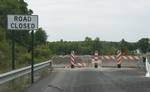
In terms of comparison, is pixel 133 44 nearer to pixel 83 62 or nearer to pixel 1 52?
pixel 83 62

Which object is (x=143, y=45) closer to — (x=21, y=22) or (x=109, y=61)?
(x=109, y=61)

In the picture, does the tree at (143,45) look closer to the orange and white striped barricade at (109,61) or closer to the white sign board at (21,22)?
the orange and white striped barricade at (109,61)

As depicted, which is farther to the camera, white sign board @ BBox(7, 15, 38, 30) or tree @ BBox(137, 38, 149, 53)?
tree @ BBox(137, 38, 149, 53)

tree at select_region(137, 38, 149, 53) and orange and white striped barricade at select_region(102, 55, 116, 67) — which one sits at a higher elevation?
tree at select_region(137, 38, 149, 53)

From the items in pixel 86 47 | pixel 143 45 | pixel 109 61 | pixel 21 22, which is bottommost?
pixel 109 61

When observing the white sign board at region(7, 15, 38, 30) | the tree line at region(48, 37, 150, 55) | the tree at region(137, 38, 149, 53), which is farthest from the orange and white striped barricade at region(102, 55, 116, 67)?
the tree at region(137, 38, 149, 53)

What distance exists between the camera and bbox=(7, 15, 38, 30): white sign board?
24.5 meters

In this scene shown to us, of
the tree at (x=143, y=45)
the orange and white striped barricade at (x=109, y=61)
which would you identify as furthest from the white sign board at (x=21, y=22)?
the tree at (x=143, y=45)

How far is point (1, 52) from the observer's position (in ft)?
104

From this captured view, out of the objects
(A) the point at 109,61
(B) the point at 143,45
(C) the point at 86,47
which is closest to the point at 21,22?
(A) the point at 109,61

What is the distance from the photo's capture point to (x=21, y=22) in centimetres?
2470

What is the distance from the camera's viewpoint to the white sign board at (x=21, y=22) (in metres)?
24.5

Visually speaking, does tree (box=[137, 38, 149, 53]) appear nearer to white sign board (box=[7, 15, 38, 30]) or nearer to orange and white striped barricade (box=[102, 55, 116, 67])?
orange and white striped barricade (box=[102, 55, 116, 67])

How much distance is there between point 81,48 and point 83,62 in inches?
1775
